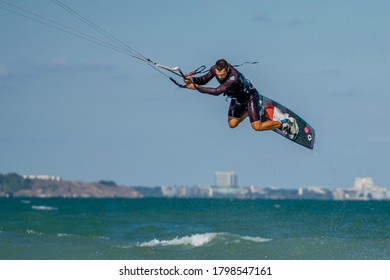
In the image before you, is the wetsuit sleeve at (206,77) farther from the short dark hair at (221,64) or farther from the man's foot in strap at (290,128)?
the man's foot in strap at (290,128)

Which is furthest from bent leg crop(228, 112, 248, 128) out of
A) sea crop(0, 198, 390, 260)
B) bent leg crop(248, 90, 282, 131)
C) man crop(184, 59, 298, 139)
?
sea crop(0, 198, 390, 260)

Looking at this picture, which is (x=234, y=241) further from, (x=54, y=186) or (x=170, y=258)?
(x=54, y=186)

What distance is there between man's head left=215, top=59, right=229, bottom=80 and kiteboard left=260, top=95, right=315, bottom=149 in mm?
2210

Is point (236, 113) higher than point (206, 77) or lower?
lower

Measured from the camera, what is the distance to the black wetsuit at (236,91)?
12.2m

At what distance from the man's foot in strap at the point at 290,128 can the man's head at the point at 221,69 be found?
9.16 ft

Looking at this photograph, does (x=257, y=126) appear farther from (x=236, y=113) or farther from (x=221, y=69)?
(x=221, y=69)

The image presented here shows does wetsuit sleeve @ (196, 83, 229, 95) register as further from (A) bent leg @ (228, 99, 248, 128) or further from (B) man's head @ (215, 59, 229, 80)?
(A) bent leg @ (228, 99, 248, 128)

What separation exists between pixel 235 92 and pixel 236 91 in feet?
0.08

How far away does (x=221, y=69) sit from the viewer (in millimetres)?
12234

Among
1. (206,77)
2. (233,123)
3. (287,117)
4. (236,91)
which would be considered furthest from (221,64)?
(287,117)

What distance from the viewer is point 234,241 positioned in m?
20.4

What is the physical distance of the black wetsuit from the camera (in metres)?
12.2

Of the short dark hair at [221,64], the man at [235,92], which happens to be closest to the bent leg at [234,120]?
the man at [235,92]
